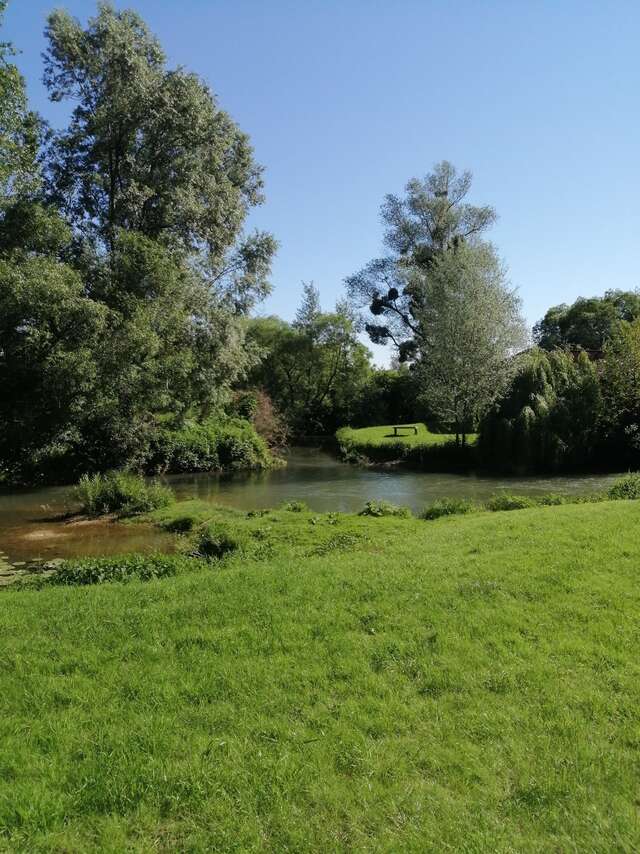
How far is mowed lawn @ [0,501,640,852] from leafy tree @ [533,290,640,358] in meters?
56.7

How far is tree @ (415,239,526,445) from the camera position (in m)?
31.3

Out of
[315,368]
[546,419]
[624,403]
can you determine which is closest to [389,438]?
[546,419]

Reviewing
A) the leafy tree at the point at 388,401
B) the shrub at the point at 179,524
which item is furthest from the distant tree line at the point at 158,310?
the leafy tree at the point at 388,401

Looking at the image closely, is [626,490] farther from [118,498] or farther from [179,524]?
[118,498]

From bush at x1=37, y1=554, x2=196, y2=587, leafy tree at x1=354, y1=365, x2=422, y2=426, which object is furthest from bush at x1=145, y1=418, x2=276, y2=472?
bush at x1=37, y1=554, x2=196, y2=587

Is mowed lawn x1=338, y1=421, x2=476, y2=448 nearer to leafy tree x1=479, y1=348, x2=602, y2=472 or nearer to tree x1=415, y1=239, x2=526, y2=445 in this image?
tree x1=415, y1=239, x2=526, y2=445

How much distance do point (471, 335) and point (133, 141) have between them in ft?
60.6

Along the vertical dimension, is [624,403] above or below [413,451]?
above

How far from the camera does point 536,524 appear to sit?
10.4m

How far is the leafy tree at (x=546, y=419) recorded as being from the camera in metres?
26.9

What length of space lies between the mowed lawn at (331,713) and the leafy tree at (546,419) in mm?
20144

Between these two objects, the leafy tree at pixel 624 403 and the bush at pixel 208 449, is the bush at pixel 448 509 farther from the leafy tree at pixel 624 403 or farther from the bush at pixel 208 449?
the leafy tree at pixel 624 403

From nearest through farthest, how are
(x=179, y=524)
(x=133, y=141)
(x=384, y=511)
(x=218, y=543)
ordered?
1. (x=218, y=543)
2. (x=384, y=511)
3. (x=179, y=524)
4. (x=133, y=141)

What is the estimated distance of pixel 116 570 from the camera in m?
9.42
